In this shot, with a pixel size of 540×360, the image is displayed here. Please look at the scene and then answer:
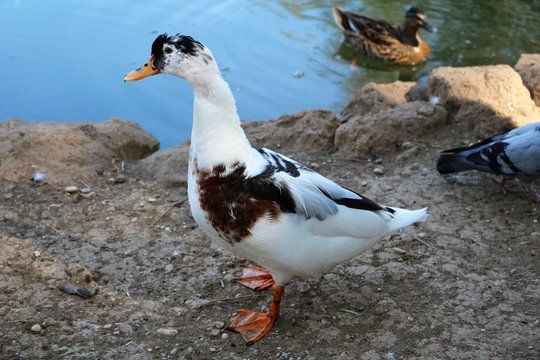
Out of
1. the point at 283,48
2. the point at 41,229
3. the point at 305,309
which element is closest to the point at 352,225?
the point at 305,309

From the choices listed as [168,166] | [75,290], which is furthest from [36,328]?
[168,166]

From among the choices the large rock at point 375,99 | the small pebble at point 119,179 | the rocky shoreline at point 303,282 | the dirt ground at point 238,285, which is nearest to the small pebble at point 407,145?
the rocky shoreline at point 303,282

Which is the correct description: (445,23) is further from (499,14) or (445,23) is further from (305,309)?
(305,309)

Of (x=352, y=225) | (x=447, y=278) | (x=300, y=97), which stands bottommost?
(x=300, y=97)

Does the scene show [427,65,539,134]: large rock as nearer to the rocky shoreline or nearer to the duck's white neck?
the rocky shoreline

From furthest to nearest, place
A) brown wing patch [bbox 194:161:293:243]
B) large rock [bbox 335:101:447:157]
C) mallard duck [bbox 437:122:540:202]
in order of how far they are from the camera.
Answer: large rock [bbox 335:101:447:157] → mallard duck [bbox 437:122:540:202] → brown wing patch [bbox 194:161:293:243]

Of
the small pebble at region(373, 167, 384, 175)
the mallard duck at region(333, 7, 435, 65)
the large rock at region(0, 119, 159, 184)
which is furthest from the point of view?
the mallard duck at region(333, 7, 435, 65)

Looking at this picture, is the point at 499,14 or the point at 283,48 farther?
the point at 499,14

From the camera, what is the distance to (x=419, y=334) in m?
3.74

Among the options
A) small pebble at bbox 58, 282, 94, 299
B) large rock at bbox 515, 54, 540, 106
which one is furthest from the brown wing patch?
large rock at bbox 515, 54, 540, 106

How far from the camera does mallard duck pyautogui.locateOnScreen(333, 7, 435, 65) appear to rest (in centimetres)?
912

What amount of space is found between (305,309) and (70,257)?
61.0 inches

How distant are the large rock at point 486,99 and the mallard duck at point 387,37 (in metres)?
2.96

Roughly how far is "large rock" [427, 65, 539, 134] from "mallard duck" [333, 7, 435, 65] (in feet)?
9.72
